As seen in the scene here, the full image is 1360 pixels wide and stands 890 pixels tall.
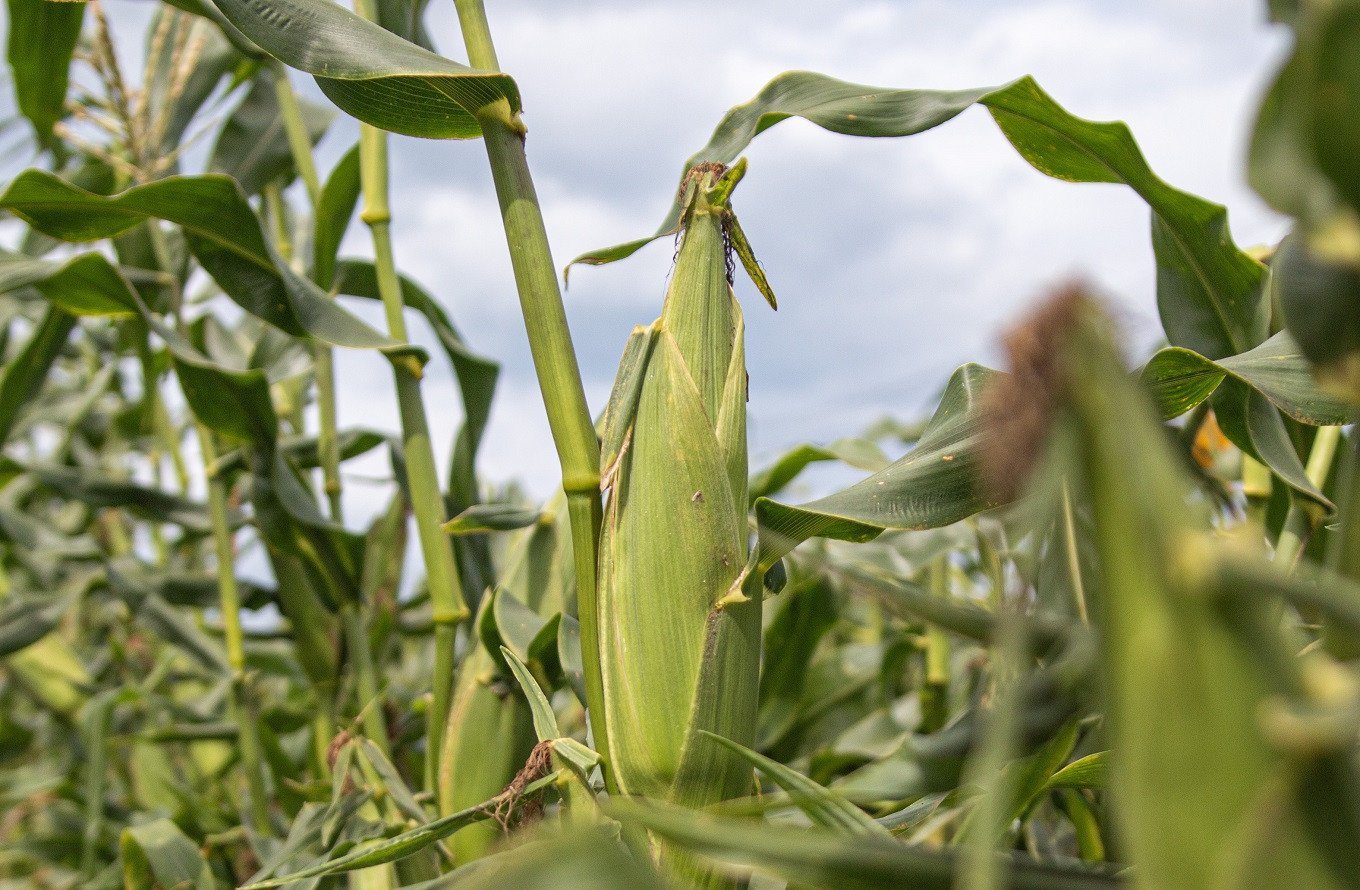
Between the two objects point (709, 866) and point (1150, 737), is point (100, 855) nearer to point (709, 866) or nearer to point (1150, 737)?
point (709, 866)

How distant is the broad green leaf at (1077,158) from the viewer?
0.64m

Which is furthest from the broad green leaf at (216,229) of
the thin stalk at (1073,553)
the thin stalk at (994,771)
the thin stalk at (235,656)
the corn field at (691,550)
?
the thin stalk at (994,771)

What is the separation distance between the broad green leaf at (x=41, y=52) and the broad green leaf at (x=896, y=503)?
0.81 metres

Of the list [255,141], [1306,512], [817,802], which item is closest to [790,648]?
[1306,512]

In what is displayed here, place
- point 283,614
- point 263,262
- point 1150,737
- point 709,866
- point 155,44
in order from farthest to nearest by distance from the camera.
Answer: point 155,44
point 283,614
point 263,262
point 709,866
point 1150,737

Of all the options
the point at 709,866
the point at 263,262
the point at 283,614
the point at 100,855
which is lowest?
the point at 100,855

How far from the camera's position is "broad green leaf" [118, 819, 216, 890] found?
788 mm

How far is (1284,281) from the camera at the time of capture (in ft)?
0.92

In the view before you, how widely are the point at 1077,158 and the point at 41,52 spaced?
2.97ft

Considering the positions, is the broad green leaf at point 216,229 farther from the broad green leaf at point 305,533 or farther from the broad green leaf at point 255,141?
the broad green leaf at point 255,141

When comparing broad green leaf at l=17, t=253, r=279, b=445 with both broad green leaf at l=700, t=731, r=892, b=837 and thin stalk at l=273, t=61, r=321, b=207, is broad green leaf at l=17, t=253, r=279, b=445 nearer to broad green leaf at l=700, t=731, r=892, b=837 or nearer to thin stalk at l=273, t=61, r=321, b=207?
thin stalk at l=273, t=61, r=321, b=207

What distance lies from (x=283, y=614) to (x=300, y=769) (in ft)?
0.98

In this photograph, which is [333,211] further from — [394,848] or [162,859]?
[394,848]

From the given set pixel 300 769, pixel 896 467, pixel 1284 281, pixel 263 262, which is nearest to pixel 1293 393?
pixel 896 467
